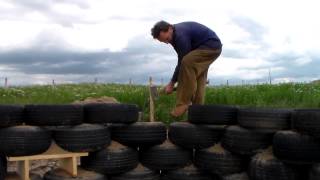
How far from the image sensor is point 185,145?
8.11 m

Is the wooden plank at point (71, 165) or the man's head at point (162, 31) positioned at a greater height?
the man's head at point (162, 31)

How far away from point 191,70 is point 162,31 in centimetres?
86

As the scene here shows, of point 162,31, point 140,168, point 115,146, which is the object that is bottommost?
point 140,168

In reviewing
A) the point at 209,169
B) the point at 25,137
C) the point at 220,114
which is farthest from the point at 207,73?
the point at 25,137

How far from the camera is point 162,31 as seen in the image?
8281 mm

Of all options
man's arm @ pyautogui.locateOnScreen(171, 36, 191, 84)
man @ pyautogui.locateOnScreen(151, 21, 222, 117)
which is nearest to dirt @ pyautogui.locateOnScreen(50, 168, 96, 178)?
man @ pyautogui.locateOnScreen(151, 21, 222, 117)

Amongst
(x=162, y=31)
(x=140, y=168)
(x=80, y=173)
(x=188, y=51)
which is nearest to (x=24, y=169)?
(x=80, y=173)

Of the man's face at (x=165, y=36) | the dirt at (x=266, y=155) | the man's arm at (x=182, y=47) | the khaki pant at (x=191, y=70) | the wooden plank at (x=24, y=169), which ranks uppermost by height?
the man's face at (x=165, y=36)

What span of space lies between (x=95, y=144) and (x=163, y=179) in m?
1.41

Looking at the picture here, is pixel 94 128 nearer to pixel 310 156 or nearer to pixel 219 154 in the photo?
pixel 219 154

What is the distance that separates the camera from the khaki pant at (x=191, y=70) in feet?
27.8

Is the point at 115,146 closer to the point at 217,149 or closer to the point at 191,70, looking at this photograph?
the point at 217,149

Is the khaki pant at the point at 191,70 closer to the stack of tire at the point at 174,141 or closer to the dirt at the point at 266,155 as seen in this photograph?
the stack of tire at the point at 174,141

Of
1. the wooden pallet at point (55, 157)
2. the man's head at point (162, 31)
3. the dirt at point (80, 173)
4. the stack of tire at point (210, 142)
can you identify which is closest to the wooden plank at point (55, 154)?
the wooden pallet at point (55, 157)
